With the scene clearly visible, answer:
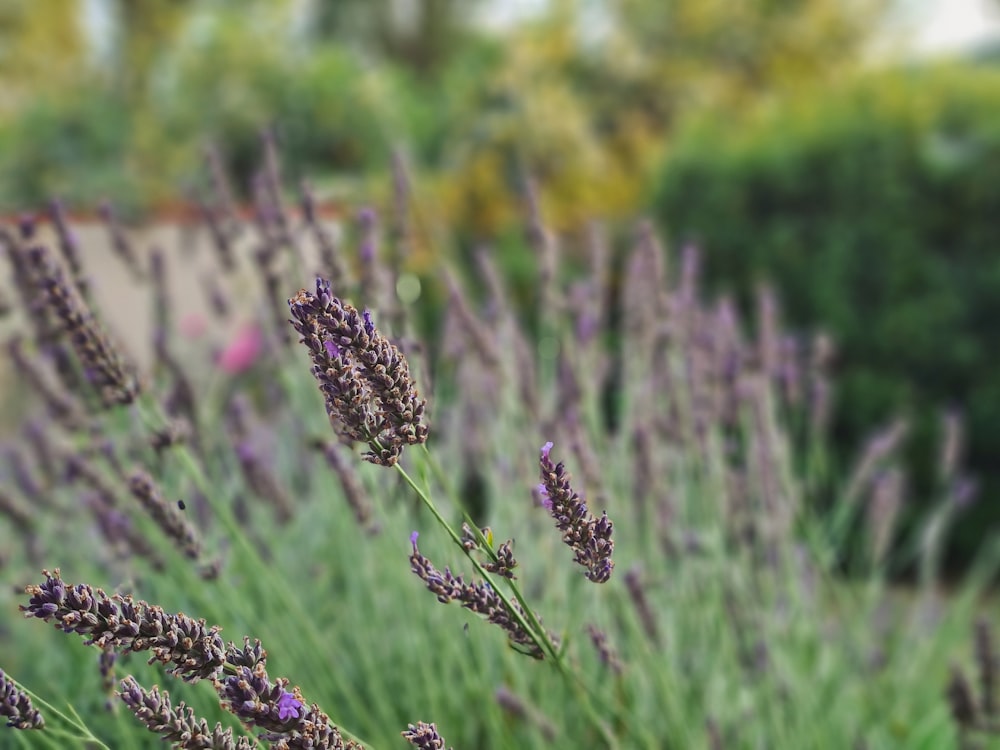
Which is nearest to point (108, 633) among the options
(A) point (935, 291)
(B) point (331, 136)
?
(A) point (935, 291)

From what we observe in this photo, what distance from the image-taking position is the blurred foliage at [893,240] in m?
5.04

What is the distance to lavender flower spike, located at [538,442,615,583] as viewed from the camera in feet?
2.91

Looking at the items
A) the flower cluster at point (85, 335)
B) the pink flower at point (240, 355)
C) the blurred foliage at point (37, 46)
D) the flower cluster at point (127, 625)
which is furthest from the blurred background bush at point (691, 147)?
the blurred foliage at point (37, 46)

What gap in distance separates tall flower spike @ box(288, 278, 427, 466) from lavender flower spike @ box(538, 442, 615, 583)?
4.3 inches

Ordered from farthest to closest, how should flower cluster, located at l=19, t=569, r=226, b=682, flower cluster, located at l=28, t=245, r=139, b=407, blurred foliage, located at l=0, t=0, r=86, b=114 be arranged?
blurred foliage, located at l=0, t=0, r=86, b=114 → flower cluster, located at l=28, t=245, r=139, b=407 → flower cluster, located at l=19, t=569, r=226, b=682

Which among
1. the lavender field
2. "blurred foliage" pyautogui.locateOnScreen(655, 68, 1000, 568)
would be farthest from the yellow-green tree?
the lavender field

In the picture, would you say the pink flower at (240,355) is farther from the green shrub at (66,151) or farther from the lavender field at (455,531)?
the green shrub at (66,151)

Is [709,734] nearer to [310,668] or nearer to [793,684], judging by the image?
[793,684]

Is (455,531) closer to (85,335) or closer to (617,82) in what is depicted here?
(85,335)

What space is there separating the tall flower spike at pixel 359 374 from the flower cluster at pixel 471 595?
12cm

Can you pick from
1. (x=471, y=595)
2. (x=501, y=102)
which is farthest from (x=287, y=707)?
(x=501, y=102)

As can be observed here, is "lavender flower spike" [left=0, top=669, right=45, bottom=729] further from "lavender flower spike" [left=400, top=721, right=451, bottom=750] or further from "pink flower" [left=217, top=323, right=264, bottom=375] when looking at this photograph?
"pink flower" [left=217, top=323, right=264, bottom=375]

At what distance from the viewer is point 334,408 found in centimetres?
85

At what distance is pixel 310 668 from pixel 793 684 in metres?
0.88
